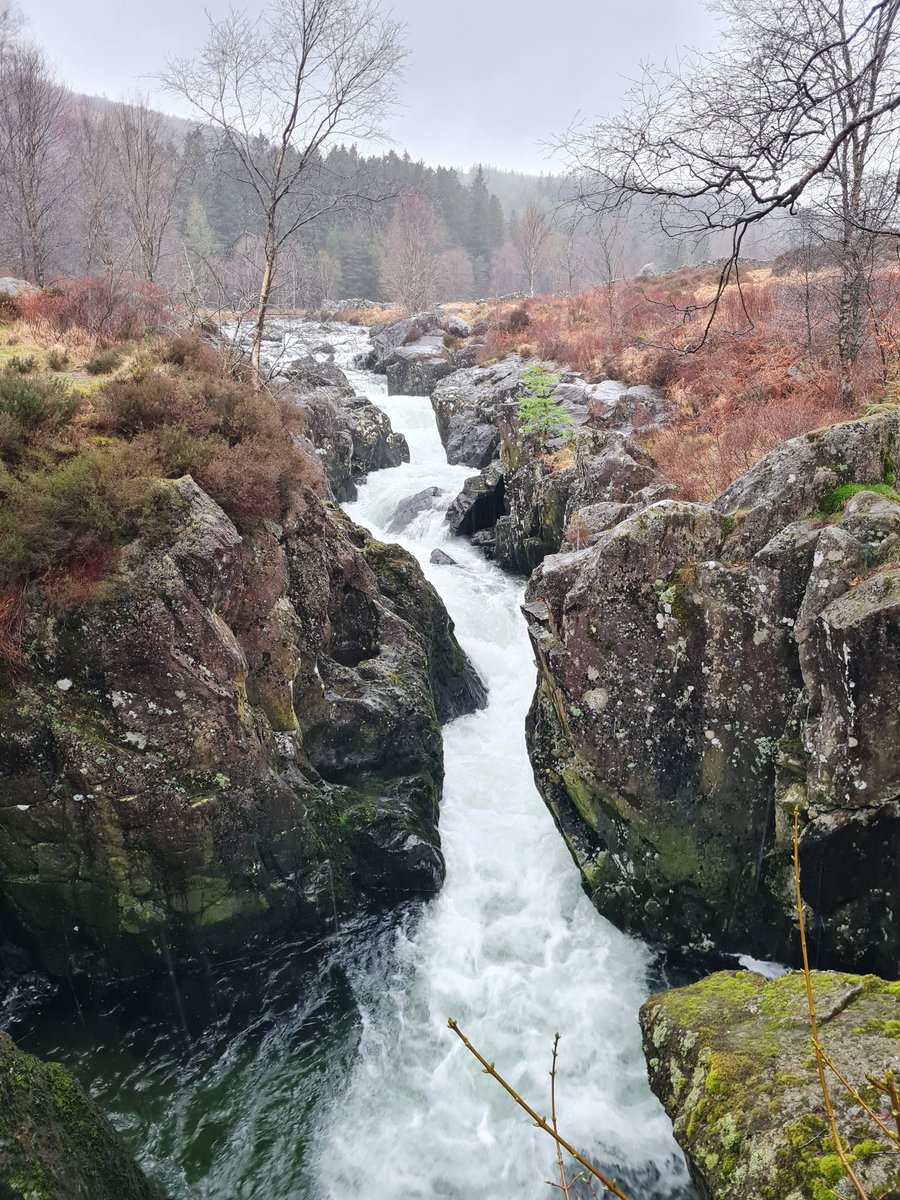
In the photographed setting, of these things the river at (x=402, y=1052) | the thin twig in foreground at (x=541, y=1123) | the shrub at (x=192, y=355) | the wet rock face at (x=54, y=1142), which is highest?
the shrub at (x=192, y=355)

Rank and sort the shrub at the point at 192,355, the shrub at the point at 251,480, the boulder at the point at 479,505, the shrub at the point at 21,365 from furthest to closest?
the boulder at the point at 479,505 → the shrub at the point at 192,355 → the shrub at the point at 21,365 → the shrub at the point at 251,480

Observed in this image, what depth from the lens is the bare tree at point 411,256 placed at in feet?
144

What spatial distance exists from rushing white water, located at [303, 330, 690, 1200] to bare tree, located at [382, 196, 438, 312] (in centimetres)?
4037

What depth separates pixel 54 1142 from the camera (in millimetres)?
3988

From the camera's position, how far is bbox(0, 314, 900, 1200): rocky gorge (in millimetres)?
5574

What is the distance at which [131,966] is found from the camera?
22.1ft

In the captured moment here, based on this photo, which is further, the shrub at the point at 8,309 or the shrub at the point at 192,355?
the shrub at the point at 8,309

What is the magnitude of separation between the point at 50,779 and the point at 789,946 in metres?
7.08

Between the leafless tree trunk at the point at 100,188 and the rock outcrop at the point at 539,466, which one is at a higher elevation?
the leafless tree trunk at the point at 100,188

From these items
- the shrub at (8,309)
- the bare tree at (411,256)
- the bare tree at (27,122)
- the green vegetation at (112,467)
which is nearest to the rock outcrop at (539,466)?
the green vegetation at (112,467)

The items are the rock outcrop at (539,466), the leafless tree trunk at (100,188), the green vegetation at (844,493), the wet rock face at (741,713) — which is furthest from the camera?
the leafless tree trunk at (100,188)

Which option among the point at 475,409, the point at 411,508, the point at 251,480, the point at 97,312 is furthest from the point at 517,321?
the point at 251,480

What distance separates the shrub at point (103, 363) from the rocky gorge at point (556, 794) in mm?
4745

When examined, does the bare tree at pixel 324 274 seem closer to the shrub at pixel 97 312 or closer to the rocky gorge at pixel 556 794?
the shrub at pixel 97 312
